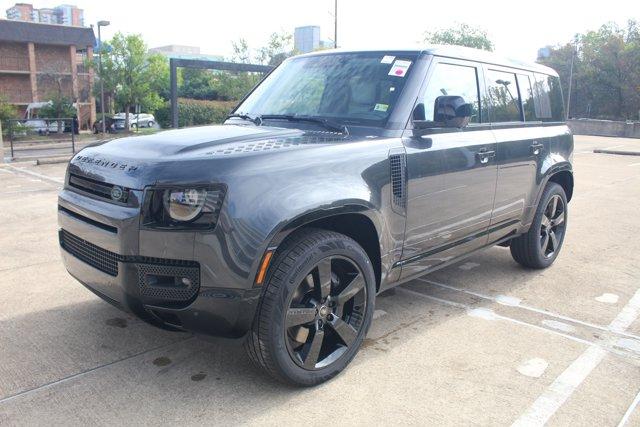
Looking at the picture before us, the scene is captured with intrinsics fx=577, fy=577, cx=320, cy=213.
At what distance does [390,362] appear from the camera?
136 inches

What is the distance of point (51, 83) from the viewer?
154ft

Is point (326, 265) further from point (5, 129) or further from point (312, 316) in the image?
point (5, 129)

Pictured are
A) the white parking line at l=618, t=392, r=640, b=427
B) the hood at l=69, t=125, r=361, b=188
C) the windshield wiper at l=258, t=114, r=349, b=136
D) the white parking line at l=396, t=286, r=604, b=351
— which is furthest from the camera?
the white parking line at l=396, t=286, r=604, b=351

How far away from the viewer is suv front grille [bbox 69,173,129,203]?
111 inches

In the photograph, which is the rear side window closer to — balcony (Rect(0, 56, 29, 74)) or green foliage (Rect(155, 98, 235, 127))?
green foliage (Rect(155, 98, 235, 127))

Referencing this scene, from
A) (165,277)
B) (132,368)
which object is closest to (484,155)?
(165,277)

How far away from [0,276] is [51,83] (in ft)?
155

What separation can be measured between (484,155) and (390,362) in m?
1.68

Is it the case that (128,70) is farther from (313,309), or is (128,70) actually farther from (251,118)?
(313,309)

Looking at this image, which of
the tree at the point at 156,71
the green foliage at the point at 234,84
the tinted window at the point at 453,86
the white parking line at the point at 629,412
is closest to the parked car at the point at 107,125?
the tree at the point at 156,71

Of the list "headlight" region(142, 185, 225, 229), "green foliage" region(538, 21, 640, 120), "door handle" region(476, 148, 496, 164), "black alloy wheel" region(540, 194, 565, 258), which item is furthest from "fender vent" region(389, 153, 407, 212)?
"green foliage" region(538, 21, 640, 120)

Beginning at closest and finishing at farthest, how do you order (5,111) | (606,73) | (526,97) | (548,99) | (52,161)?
1. (526,97)
2. (548,99)
3. (52,161)
4. (5,111)
5. (606,73)

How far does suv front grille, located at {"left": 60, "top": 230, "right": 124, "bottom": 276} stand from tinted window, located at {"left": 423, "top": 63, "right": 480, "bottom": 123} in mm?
2111

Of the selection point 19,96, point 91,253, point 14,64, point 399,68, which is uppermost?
point 14,64
